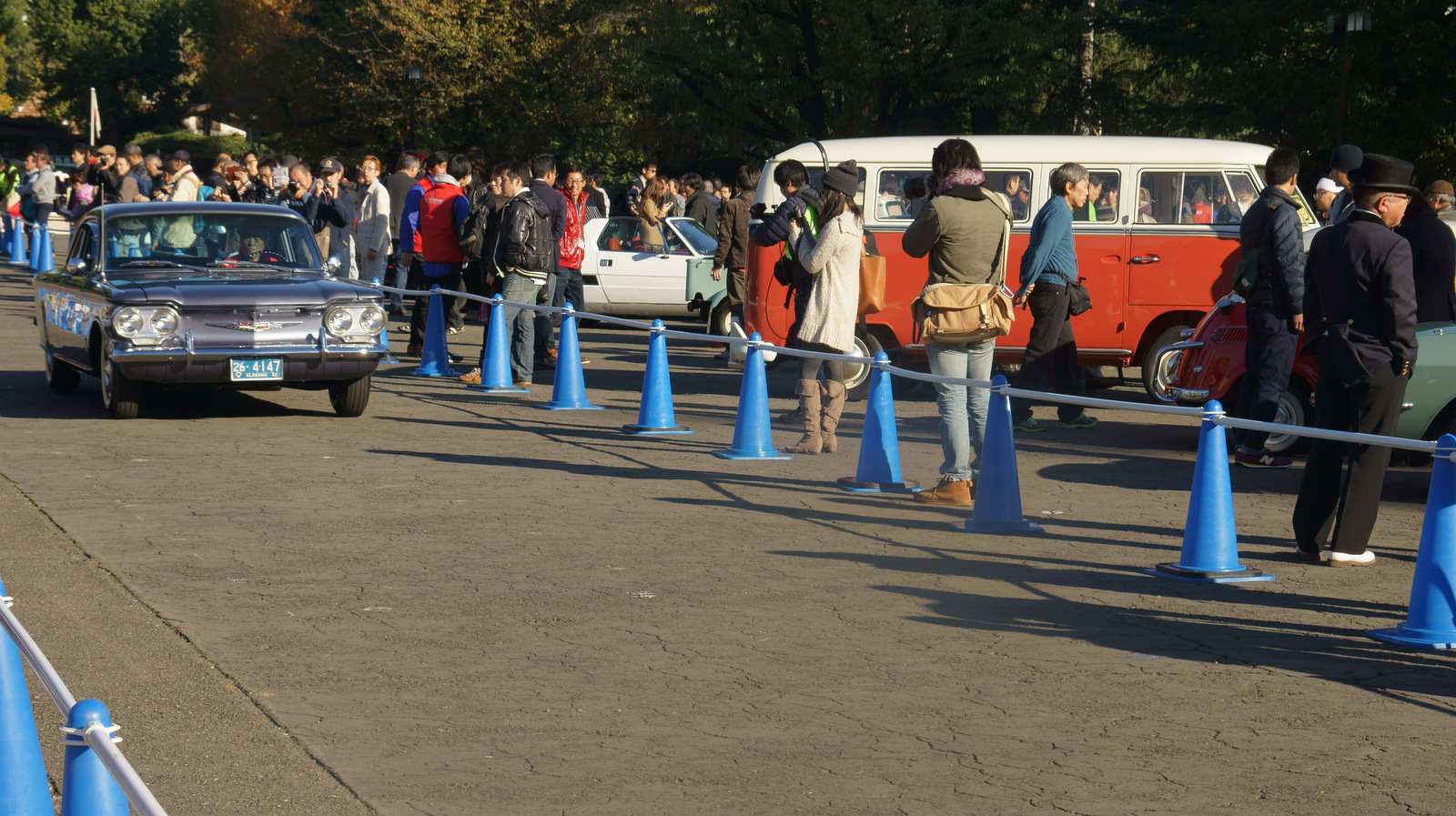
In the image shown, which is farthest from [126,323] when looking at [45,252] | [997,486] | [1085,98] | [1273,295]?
[1085,98]

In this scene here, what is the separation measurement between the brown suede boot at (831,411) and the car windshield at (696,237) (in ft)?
29.8

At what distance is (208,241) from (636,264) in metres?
8.41

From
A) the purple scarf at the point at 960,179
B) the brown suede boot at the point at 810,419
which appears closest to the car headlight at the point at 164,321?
the brown suede boot at the point at 810,419

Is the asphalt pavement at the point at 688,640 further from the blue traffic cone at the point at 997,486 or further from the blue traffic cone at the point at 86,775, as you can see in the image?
the blue traffic cone at the point at 86,775

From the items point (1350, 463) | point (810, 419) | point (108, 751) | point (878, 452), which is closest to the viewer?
point (108, 751)

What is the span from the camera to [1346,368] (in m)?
7.17

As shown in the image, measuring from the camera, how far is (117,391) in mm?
11172

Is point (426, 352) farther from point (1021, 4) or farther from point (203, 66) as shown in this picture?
point (203, 66)

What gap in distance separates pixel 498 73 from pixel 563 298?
105 ft

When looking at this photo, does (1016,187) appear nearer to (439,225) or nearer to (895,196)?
(895,196)

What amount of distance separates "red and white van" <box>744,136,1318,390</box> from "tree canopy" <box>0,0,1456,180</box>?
17.4m

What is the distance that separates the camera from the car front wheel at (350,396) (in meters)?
11.8

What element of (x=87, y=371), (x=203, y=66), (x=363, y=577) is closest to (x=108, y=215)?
(x=87, y=371)

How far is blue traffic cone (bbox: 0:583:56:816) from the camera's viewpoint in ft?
10.1
